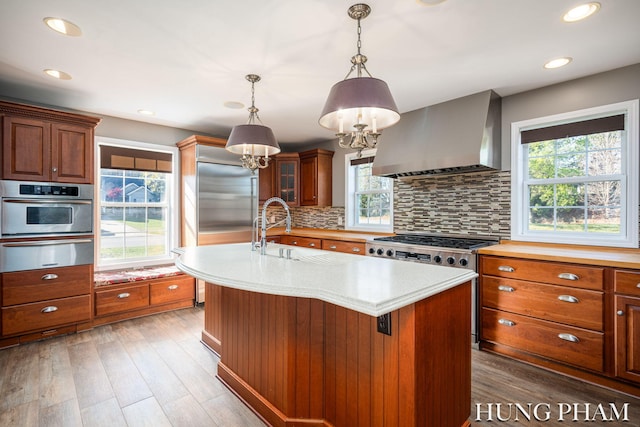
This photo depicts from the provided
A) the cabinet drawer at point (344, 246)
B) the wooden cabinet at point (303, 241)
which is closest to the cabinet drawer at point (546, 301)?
the cabinet drawer at point (344, 246)

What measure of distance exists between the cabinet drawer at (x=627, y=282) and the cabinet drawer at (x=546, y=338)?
357mm

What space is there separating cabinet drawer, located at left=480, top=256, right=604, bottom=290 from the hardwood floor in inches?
28.2

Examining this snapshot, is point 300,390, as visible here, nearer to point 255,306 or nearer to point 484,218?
point 255,306

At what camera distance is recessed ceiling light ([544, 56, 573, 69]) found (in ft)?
7.95

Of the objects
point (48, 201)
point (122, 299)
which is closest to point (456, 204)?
point (122, 299)

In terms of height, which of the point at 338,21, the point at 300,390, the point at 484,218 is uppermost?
the point at 338,21

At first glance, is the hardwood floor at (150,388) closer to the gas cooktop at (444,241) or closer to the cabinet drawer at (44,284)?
the cabinet drawer at (44,284)

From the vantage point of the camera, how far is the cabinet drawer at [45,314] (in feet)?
9.41

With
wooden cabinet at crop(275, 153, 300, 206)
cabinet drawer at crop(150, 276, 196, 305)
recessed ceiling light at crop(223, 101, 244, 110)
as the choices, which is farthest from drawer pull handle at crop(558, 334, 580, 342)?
cabinet drawer at crop(150, 276, 196, 305)

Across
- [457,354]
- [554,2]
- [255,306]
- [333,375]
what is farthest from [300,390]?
[554,2]

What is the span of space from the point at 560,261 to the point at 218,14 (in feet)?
9.59

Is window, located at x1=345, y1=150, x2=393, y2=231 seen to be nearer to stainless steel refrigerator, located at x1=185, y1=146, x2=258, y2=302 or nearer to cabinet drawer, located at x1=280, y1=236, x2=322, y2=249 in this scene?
cabinet drawer, located at x1=280, y1=236, x2=322, y2=249

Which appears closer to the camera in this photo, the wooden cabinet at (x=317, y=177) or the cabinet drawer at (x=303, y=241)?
the cabinet drawer at (x=303, y=241)

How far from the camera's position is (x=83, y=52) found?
2328 millimetres
